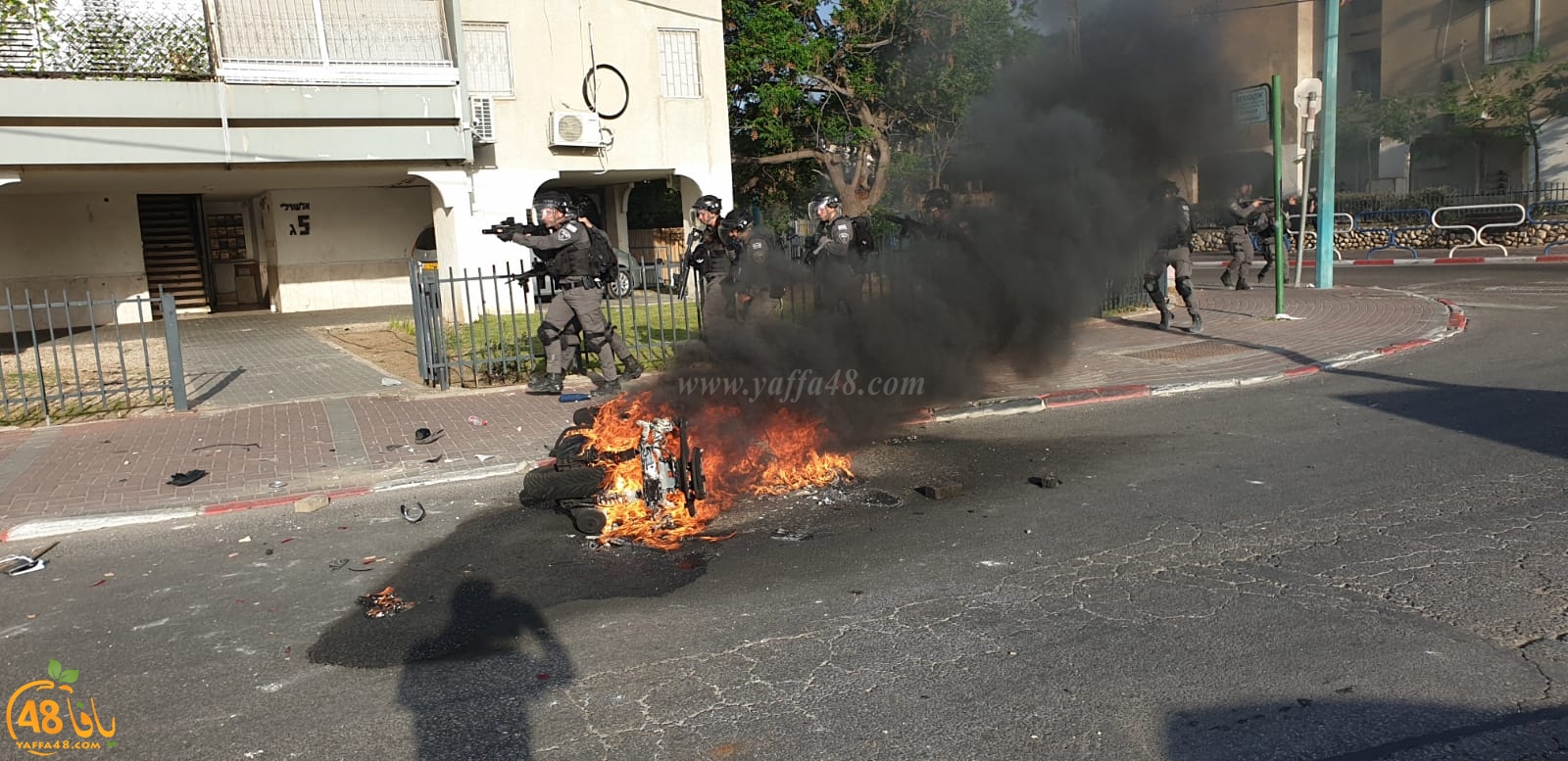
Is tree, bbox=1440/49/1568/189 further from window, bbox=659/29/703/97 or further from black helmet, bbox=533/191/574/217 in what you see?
black helmet, bbox=533/191/574/217

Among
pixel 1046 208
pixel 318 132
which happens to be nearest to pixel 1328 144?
pixel 1046 208

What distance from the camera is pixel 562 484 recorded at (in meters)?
5.79

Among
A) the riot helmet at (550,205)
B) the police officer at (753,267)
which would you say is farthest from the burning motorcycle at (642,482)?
the riot helmet at (550,205)

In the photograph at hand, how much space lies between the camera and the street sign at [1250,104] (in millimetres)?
9984

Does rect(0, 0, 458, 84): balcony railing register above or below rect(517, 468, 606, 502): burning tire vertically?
above

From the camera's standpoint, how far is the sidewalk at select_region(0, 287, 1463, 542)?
6.66 metres

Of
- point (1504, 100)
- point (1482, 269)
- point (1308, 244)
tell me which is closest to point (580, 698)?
point (1482, 269)

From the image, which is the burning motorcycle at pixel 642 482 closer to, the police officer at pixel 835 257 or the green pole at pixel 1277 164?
the police officer at pixel 835 257

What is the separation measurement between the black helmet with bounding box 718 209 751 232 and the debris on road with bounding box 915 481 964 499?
5146 mm

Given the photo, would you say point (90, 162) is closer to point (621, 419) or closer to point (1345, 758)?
point (621, 419)

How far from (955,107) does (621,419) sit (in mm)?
12658

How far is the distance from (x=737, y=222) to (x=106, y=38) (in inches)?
355

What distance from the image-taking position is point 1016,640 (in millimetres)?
3842

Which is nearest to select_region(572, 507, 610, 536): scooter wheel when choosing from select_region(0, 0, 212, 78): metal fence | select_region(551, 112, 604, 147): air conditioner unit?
select_region(0, 0, 212, 78): metal fence
